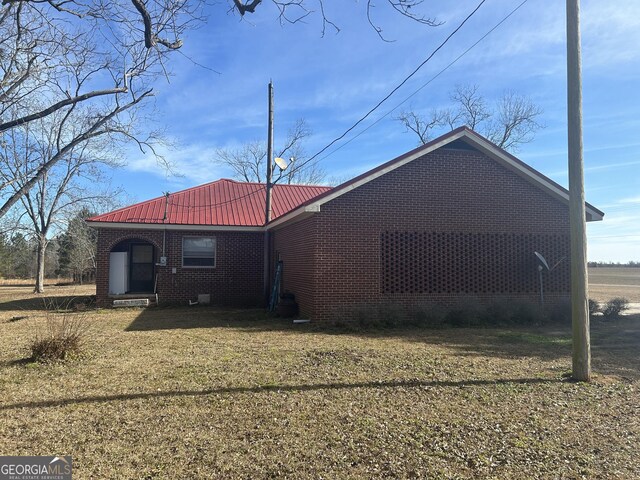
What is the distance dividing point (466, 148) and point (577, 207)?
676cm

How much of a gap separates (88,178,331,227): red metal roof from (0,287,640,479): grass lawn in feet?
26.8

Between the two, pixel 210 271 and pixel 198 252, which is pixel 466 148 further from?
pixel 198 252

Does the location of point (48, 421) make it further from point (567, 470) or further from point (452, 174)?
point (452, 174)

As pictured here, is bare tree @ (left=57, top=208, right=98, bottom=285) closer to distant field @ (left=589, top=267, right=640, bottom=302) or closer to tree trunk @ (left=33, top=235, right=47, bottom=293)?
tree trunk @ (left=33, top=235, right=47, bottom=293)

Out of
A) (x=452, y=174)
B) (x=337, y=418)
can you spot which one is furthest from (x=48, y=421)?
(x=452, y=174)

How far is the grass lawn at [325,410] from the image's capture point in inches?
147

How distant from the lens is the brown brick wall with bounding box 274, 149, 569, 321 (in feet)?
37.9

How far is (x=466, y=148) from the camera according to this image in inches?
495

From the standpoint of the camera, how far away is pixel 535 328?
443 inches

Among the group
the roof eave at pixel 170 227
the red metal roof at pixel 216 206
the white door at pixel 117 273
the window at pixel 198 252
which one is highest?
the red metal roof at pixel 216 206

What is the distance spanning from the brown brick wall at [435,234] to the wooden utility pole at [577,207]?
584 centimetres

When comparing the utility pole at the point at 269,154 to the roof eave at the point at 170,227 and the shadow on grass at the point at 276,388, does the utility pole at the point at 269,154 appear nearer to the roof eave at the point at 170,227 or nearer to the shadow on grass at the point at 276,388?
the roof eave at the point at 170,227

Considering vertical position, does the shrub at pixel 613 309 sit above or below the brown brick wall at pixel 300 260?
below

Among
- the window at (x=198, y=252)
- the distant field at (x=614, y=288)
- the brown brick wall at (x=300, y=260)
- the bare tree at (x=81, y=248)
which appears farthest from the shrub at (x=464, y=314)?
the bare tree at (x=81, y=248)
